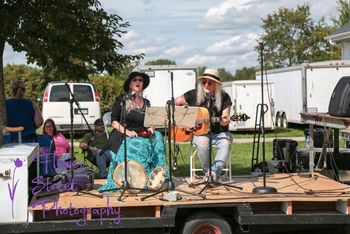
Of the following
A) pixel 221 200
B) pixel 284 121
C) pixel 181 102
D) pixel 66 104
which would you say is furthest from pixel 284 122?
pixel 221 200

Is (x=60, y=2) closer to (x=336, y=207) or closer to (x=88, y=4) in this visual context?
(x=88, y=4)

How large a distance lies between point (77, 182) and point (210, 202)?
5.04 ft

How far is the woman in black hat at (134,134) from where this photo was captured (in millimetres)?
6259

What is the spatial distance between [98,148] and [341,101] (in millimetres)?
3581

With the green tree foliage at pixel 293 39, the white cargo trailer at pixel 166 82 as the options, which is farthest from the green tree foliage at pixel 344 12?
the white cargo trailer at pixel 166 82

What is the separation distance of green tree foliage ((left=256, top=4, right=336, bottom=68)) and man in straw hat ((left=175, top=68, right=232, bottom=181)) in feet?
92.2

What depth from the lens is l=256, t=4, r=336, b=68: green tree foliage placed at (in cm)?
3459

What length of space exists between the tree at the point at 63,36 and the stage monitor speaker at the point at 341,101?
8.96 feet

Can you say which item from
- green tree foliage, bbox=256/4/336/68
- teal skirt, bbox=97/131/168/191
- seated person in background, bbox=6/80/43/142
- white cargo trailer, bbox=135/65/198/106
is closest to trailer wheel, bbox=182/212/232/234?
teal skirt, bbox=97/131/168/191

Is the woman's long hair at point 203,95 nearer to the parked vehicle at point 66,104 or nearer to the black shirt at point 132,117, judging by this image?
the black shirt at point 132,117

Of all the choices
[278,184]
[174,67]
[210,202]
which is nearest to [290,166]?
[278,184]

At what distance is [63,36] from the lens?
6.85 metres

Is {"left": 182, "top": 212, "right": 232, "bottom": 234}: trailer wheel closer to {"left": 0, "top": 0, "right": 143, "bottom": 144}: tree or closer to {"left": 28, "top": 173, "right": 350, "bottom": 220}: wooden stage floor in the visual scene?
{"left": 28, "top": 173, "right": 350, "bottom": 220}: wooden stage floor

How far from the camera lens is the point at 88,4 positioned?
292 inches
